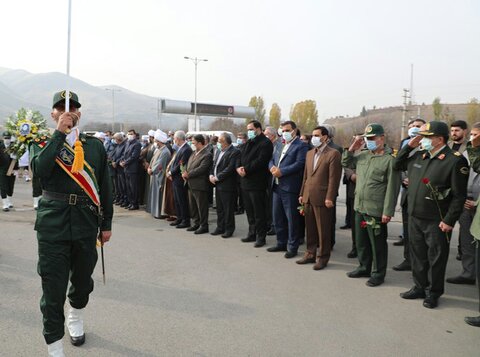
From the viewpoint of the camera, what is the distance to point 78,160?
305 cm

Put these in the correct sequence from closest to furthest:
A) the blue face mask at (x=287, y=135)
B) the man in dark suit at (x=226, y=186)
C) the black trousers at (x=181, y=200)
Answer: the blue face mask at (x=287, y=135)
the man in dark suit at (x=226, y=186)
the black trousers at (x=181, y=200)

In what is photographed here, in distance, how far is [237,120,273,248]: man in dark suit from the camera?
6910mm

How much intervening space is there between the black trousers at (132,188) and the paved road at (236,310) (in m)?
4.05

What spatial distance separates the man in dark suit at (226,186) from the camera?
7.62 meters

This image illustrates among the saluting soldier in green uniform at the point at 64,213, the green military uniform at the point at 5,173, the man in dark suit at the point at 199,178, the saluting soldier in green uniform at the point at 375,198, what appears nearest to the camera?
the saluting soldier in green uniform at the point at 64,213

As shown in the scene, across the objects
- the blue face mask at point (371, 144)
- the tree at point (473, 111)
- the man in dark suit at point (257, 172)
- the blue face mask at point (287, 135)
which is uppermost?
the tree at point (473, 111)

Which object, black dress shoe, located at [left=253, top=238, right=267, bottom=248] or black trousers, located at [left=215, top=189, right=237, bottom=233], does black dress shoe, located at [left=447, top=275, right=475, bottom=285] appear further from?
black trousers, located at [left=215, top=189, right=237, bottom=233]

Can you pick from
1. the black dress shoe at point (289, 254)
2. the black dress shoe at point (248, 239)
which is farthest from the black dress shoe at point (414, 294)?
the black dress shoe at point (248, 239)

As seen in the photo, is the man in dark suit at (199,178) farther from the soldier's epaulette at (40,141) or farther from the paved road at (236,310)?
the soldier's epaulette at (40,141)

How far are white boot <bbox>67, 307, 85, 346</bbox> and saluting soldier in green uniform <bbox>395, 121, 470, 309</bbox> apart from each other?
3.45 m

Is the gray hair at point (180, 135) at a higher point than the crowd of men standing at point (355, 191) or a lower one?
higher

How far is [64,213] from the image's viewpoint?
10.2 ft

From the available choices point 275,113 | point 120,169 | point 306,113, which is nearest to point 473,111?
point 306,113

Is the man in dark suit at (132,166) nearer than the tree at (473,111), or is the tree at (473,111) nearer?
the man in dark suit at (132,166)
